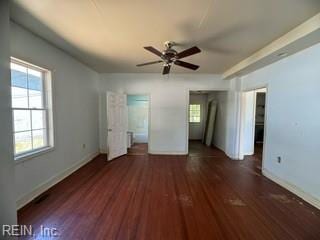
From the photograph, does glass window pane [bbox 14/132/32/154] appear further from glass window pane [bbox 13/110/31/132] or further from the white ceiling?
the white ceiling

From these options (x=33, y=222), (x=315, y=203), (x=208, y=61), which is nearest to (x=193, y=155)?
(x=208, y=61)

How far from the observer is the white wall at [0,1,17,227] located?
1.55 m

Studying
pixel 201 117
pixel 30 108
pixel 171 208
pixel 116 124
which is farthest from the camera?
pixel 201 117

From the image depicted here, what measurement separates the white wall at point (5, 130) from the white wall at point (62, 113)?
3.54 ft

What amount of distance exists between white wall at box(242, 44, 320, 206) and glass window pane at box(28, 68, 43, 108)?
14.6ft

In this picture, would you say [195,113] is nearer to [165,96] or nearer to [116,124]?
[165,96]

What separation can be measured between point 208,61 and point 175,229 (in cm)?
355

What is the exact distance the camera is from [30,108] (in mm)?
2934

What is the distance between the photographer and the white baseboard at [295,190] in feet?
9.09

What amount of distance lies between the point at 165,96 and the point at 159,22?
11.3 feet

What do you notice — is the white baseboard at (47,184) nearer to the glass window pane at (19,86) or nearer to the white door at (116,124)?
the white door at (116,124)

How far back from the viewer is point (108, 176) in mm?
3930

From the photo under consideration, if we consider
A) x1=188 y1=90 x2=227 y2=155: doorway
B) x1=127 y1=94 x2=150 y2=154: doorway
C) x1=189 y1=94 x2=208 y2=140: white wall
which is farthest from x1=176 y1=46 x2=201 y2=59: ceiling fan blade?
x1=189 y1=94 x2=208 y2=140: white wall

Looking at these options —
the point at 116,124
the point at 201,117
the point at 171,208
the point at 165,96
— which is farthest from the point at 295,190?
the point at 201,117
